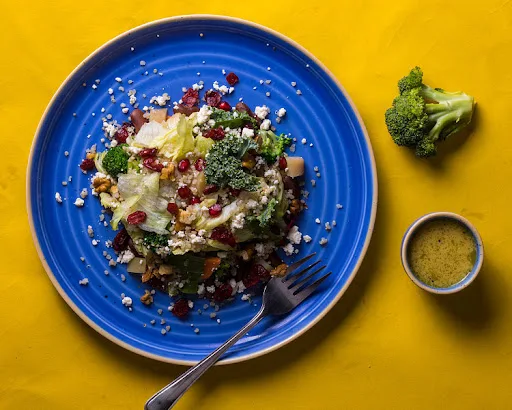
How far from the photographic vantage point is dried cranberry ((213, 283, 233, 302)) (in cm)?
360

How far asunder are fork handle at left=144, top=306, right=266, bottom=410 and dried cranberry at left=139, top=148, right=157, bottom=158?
4.14 feet

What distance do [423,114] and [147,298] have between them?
7.28ft

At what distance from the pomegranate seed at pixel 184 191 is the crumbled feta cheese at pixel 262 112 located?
754 mm

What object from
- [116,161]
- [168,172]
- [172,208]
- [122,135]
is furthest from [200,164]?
[122,135]

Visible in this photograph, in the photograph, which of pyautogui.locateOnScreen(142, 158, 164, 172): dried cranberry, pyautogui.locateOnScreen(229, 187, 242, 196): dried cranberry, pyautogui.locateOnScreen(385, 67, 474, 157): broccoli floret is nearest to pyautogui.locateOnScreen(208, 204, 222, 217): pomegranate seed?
pyautogui.locateOnScreen(229, 187, 242, 196): dried cranberry

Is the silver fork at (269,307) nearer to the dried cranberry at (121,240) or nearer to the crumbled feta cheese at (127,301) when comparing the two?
the crumbled feta cheese at (127,301)

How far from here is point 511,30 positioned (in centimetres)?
381

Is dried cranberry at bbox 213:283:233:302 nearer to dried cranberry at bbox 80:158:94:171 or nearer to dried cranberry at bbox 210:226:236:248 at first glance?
dried cranberry at bbox 210:226:236:248

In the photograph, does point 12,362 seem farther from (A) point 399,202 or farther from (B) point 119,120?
(A) point 399,202

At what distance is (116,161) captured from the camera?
346 centimetres

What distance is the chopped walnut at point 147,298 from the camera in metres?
3.65

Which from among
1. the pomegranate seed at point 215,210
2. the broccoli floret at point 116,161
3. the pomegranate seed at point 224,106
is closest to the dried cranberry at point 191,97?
the pomegranate seed at point 224,106

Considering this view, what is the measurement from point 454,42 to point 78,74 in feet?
8.60

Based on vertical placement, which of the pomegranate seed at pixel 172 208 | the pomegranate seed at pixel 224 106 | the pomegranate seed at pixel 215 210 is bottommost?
the pomegranate seed at pixel 215 210
